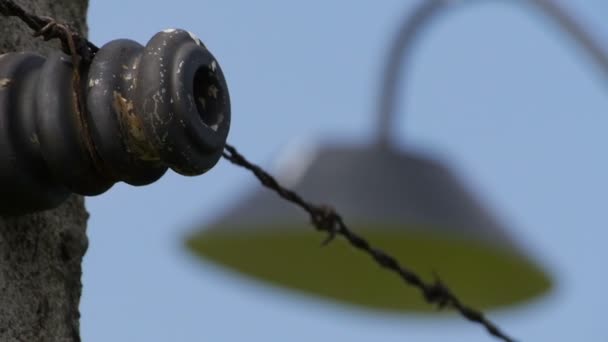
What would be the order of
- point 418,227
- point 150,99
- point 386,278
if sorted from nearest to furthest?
Result: 1. point 150,99
2. point 418,227
3. point 386,278

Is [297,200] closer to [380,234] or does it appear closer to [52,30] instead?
[52,30]

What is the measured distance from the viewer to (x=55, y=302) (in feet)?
5.15

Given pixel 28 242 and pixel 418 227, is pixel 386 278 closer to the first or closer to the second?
pixel 418 227

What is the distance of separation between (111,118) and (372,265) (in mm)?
4485

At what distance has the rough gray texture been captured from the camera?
4.87 feet

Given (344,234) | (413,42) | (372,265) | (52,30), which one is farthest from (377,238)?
(52,30)

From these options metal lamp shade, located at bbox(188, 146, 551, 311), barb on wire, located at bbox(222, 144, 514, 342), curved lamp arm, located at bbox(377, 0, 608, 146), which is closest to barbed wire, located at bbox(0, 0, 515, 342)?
barb on wire, located at bbox(222, 144, 514, 342)

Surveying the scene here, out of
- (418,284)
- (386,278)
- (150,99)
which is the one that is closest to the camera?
(150,99)

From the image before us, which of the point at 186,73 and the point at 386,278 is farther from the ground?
the point at 186,73

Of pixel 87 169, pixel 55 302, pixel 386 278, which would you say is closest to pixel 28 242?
pixel 55 302

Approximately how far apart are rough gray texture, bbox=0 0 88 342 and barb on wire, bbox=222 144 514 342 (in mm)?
281

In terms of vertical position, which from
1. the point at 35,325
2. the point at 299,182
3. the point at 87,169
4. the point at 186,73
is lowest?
the point at 299,182

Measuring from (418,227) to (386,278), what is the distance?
448 millimetres

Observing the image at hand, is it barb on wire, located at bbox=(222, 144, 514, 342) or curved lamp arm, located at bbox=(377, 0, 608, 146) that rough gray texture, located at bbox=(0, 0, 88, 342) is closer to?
barb on wire, located at bbox=(222, 144, 514, 342)
